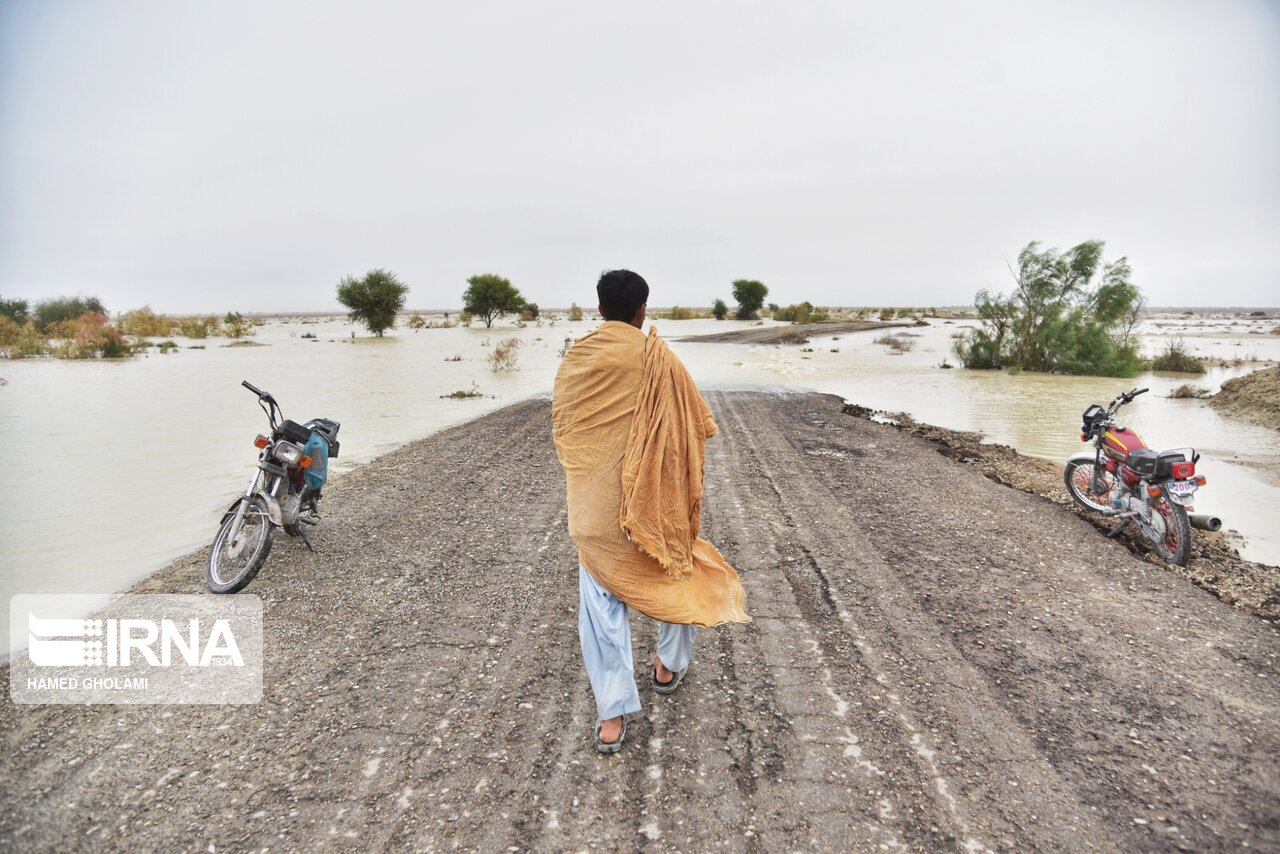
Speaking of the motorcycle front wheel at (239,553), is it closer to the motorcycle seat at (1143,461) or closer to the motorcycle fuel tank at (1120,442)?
the motorcycle seat at (1143,461)

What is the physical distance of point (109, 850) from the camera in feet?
6.68

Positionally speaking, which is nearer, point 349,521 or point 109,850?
point 109,850

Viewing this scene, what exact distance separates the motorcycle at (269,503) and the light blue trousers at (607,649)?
107 inches

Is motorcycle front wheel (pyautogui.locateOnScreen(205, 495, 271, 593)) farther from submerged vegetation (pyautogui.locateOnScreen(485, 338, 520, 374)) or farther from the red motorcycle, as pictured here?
submerged vegetation (pyautogui.locateOnScreen(485, 338, 520, 374))

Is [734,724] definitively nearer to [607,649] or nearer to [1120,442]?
[607,649]

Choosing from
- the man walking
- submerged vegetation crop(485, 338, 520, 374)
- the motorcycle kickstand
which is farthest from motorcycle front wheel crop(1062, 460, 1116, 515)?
submerged vegetation crop(485, 338, 520, 374)

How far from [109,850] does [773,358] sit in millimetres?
22845

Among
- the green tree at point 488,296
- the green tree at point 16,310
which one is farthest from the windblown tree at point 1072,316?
the green tree at point 16,310

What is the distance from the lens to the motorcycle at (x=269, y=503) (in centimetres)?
412

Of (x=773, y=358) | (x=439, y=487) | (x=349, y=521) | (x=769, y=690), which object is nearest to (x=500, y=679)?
(x=769, y=690)

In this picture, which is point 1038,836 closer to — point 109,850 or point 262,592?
point 109,850

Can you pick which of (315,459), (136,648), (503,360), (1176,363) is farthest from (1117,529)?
A: (1176,363)

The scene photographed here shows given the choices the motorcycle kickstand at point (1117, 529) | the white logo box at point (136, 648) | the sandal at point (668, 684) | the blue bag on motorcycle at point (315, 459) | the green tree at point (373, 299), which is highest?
the green tree at point (373, 299)

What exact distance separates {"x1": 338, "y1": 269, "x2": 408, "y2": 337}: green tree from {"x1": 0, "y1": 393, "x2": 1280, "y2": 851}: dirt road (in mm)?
39815
